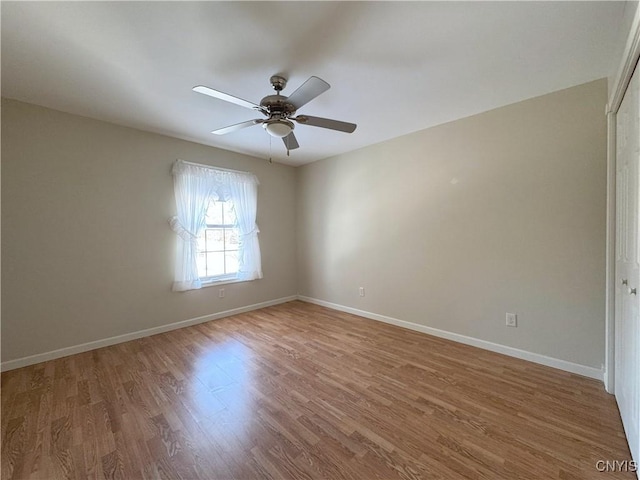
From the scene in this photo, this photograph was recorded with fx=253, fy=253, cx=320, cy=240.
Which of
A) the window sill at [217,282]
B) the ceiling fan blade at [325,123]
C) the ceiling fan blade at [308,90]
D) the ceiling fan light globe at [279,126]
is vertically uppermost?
the ceiling fan blade at [308,90]

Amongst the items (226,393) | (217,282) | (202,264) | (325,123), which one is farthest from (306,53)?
(217,282)

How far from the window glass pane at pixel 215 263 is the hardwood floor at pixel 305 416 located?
123 cm

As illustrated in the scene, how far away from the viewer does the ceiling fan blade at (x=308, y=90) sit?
62.0 inches

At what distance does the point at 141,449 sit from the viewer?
1.43m

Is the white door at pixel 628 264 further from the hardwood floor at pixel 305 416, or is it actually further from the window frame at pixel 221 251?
the window frame at pixel 221 251

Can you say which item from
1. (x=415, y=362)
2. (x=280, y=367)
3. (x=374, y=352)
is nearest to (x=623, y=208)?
(x=415, y=362)

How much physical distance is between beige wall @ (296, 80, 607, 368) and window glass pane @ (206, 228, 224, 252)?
6.28ft

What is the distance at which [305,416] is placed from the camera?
168 cm

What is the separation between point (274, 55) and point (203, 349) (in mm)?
2800

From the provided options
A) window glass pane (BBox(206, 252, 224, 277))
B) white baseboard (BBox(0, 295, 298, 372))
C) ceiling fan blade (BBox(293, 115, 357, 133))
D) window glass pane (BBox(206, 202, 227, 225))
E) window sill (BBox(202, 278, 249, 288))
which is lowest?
white baseboard (BBox(0, 295, 298, 372))

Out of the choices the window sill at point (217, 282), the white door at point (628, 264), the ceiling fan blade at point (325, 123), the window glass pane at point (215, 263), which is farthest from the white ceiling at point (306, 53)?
the window sill at point (217, 282)

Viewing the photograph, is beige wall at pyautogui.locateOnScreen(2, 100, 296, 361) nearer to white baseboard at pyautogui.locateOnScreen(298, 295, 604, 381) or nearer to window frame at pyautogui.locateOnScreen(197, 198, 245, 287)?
window frame at pyautogui.locateOnScreen(197, 198, 245, 287)

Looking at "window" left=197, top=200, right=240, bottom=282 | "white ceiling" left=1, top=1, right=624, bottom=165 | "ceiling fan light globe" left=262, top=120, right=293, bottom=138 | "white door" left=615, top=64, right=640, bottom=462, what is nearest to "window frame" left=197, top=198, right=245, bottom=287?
"window" left=197, top=200, right=240, bottom=282

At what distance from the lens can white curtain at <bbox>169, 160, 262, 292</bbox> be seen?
3307 millimetres
